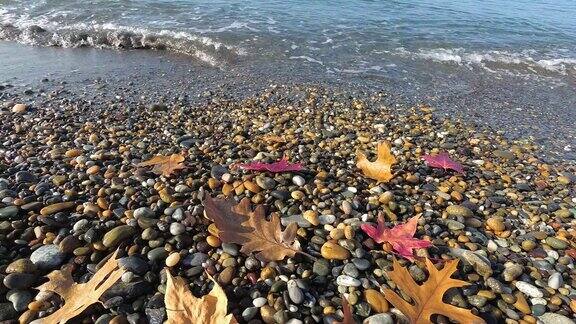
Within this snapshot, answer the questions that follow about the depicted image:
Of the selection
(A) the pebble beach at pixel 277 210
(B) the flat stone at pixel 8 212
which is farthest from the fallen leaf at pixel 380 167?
(B) the flat stone at pixel 8 212

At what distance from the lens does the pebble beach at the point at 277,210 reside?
2570 millimetres

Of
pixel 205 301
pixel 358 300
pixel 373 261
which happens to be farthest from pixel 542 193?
pixel 205 301

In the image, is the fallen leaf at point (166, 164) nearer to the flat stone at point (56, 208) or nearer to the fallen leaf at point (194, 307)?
the flat stone at point (56, 208)

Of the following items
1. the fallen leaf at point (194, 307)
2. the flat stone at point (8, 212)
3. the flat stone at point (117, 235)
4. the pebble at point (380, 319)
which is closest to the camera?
the fallen leaf at point (194, 307)

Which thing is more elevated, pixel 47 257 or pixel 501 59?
pixel 501 59

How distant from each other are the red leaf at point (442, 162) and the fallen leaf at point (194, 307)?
9.70ft

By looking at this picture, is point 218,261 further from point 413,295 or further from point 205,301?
point 413,295

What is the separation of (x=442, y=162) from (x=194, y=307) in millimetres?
3197

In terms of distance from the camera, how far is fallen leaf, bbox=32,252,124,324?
2261 millimetres

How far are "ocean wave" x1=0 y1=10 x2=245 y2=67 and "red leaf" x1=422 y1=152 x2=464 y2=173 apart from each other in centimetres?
552

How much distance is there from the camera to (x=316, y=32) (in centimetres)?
1040

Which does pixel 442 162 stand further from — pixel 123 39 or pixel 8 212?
pixel 123 39

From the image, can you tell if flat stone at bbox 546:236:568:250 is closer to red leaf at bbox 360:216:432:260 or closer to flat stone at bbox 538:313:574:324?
flat stone at bbox 538:313:574:324

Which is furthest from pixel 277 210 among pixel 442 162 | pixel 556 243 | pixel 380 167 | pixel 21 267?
pixel 556 243
